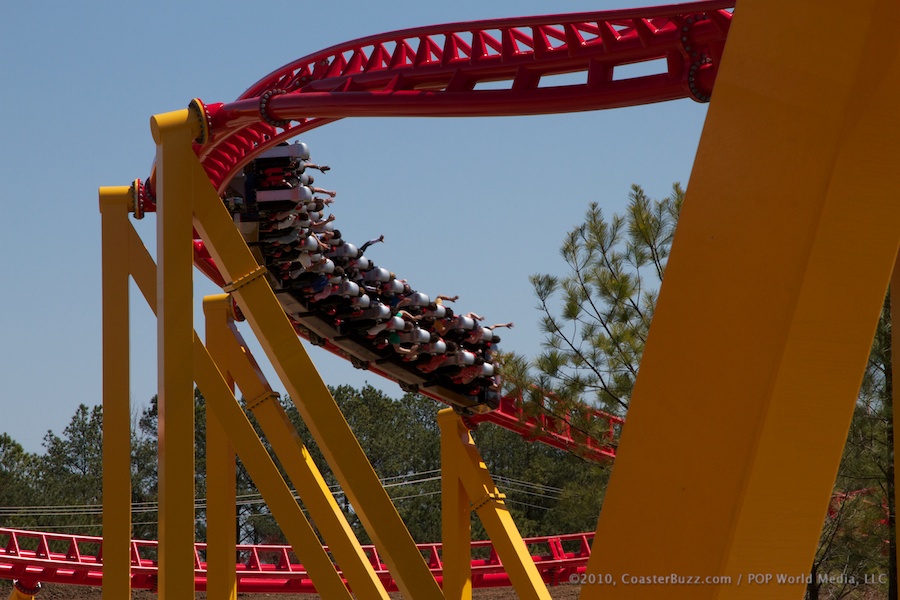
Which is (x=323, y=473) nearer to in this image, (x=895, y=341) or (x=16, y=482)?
(x=16, y=482)

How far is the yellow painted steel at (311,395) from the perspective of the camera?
16.3 ft

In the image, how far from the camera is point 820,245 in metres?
1.85

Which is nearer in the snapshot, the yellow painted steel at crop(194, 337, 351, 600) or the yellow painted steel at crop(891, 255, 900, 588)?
the yellow painted steel at crop(891, 255, 900, 588)

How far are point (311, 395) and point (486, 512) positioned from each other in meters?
4.07

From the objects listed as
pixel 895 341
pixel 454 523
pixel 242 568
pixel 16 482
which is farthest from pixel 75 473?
pixel 895 341

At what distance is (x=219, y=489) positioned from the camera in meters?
6.88

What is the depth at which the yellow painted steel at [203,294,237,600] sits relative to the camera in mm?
6621

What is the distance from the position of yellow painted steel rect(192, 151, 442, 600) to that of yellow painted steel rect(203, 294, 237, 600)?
1.59 meters

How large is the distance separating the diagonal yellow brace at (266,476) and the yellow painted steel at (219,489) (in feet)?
4.38

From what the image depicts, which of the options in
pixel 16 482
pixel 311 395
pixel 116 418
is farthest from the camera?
pixel 16 482

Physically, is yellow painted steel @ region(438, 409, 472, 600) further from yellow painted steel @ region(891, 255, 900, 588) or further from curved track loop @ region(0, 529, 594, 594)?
yellow painted steel @ region(891, 255, 900, 588)

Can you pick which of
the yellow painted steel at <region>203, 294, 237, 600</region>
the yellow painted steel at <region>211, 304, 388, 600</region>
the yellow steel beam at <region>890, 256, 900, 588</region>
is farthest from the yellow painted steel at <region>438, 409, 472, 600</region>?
the yellow steel beam at <region>890, 256, 900, 588</region>

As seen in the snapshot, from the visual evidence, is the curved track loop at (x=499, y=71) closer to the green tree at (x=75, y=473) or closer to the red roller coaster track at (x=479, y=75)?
the red roller coaster track at (x=479, y=75)

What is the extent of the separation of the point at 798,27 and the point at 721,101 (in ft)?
0.58
